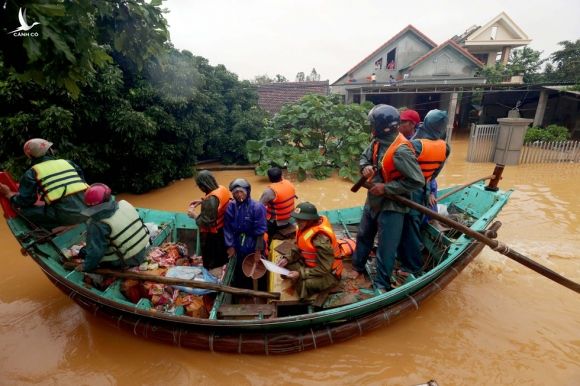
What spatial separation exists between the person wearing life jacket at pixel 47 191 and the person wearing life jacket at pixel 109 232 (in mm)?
1075

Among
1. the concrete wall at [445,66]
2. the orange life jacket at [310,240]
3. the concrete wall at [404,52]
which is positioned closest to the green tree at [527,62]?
the concrete wall at [445,66]

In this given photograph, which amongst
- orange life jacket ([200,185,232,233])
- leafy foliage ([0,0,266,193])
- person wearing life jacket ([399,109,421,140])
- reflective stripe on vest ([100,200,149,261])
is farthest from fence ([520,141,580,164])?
reflective stripe on vest ([100,200,149,261])

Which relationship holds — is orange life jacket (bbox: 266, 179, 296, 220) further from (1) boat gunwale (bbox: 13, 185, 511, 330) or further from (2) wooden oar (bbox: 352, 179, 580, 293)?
(1) boat gunwale (bbox: 13, 185, 511, 330)

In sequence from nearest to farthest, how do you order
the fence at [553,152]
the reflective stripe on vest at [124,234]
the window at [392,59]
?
the reflective stripe on vest at [124,234], the fence at [553,152], the window at [392,59]

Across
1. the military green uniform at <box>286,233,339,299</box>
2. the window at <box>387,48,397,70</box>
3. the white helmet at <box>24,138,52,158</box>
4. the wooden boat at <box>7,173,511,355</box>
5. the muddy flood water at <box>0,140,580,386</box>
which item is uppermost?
the window at <box>387,48,397,70</box>

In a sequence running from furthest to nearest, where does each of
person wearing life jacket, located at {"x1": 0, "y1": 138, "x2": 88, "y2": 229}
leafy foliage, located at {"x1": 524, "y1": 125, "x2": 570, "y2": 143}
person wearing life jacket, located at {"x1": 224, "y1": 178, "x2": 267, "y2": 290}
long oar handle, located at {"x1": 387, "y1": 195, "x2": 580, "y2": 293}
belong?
leafy foliage, located at {"x1": 524, "y1": 125, "x2": 570, "y2": 143} < person wearing life jacket, located at {"x1": 0, "y1": 138, "x2": 88, "y2": 229} < person wearing life jacket, located at {"x1": 224, "y1": 178, "x2": 267, "y2": 290} < long oar handle, located at {"x1": 387, "y1": 195, "x2": 580, "y2": 293}

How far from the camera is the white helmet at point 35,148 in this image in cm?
412

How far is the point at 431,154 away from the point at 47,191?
482 centimetres

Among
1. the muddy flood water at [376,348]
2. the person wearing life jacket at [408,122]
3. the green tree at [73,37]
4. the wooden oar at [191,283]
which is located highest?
the green tree at [73,37]

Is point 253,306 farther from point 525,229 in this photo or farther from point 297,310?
point 525,229

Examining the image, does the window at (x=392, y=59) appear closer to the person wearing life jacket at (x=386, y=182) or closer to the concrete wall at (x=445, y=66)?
the concrete wall at (x=445, y=66)

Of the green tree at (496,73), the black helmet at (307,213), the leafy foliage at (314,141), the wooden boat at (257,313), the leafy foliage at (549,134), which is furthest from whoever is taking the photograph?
the green tree at (496,73)

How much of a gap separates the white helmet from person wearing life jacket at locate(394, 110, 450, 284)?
471cm

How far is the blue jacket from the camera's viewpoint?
12.0 feet
